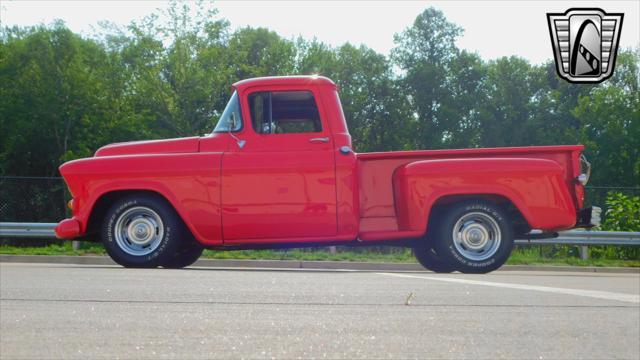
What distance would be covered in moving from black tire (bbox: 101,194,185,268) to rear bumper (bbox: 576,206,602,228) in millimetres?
1866

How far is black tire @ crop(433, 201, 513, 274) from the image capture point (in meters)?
5.01

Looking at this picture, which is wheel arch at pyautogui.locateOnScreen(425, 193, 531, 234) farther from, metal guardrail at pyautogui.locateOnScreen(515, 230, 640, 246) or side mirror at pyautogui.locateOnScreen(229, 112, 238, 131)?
side mirror at pyautogui.locateOnScreen(229, 112, 238, 131)

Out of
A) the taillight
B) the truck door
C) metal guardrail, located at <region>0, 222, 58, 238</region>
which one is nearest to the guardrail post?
the taillight

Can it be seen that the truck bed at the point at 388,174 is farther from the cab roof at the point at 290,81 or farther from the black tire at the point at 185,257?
the black tire at the point at 185,257

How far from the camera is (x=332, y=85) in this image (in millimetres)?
5551

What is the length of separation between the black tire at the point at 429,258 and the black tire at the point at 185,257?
1.06m

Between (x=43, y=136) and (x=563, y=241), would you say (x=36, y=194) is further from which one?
(x=563, y=241)

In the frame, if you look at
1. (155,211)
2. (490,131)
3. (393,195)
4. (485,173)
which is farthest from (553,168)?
(490,131)

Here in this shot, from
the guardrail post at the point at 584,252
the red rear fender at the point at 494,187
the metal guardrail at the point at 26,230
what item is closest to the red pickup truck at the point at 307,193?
the red rear fender at the point at 494,187

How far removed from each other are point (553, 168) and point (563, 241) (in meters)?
0.55

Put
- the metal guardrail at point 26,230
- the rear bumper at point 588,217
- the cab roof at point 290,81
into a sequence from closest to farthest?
1. the rear bumper at point 588,217
2. the cab roof at point 290,81
3. the metal guardrail at point 26,230

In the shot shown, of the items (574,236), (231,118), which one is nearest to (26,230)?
(231,118)

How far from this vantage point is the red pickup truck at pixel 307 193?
4797mm

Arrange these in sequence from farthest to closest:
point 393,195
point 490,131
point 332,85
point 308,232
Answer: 1. point 490,131
2. point 332,85
3. point 393,195
4. point 308,232
